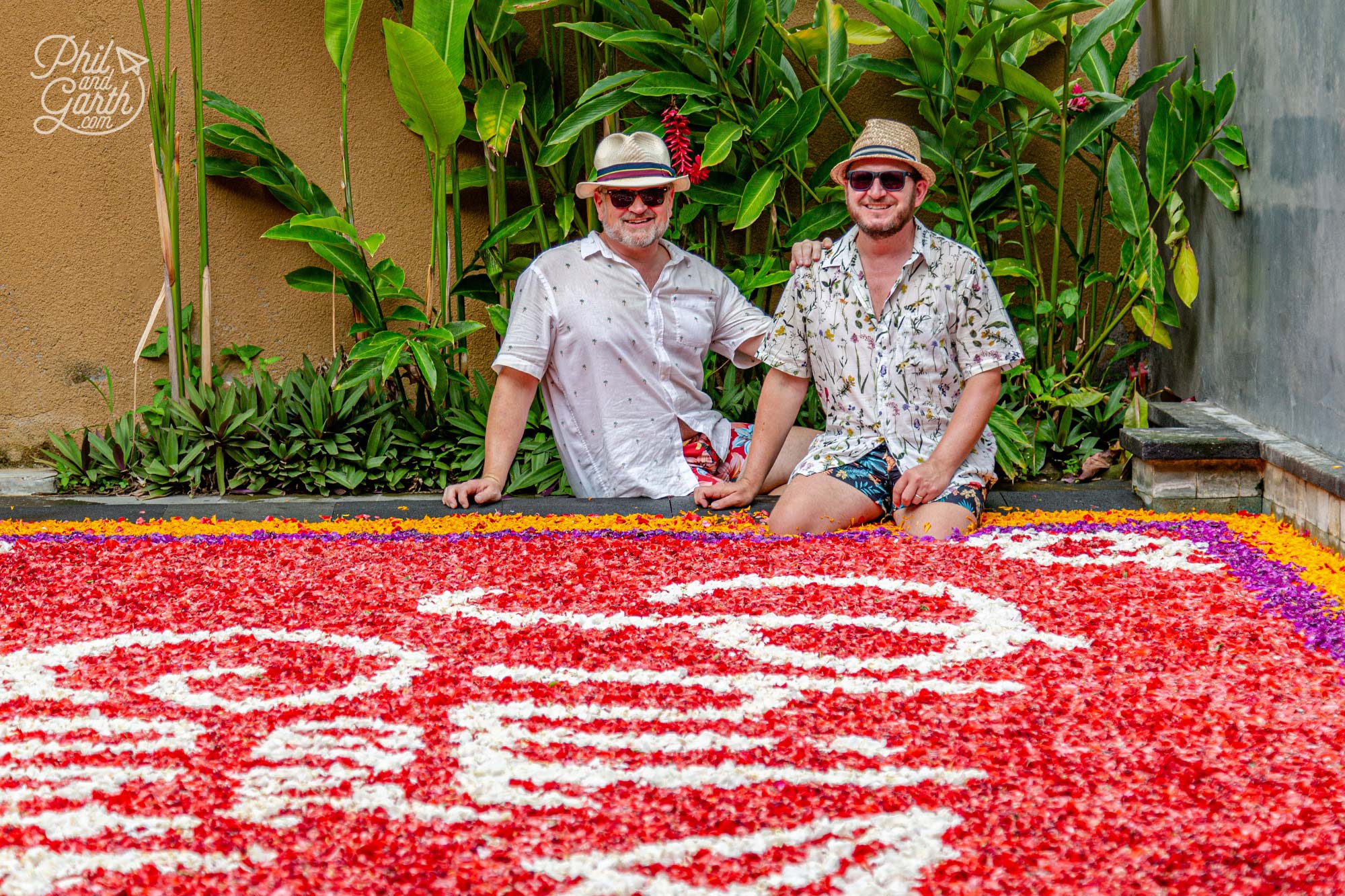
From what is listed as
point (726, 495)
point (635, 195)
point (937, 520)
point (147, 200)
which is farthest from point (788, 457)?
point (147, 200)

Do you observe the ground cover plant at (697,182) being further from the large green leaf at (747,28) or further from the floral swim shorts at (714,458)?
the floral swim shorts at (714,458)

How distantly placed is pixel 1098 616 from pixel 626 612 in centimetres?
92

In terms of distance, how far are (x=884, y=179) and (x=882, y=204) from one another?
0.06 m

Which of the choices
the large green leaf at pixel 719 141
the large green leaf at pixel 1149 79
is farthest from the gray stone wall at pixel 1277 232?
the large green leaf at pixel 719 141

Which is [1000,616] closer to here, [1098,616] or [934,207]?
[1098,616]

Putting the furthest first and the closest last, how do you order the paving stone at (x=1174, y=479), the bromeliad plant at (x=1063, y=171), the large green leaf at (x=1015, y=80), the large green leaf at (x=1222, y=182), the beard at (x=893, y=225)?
the large green leaf at (x=1015, y=80) → the bromeliad plant at (x=1063, y=171) → the large green leaf at (x=1222, y=182) → the paving stone at (x=1174, y=479) → the beard at (x=893, y=225)

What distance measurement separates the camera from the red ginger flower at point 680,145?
371 cm

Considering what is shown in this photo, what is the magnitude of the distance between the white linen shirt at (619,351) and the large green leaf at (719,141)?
28 centimetres

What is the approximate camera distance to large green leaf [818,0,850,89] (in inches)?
145

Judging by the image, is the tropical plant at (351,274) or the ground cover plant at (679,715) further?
the tropical plant at (351,274)

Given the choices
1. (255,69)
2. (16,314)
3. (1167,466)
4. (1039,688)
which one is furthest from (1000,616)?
(16,314)

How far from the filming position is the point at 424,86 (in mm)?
3604

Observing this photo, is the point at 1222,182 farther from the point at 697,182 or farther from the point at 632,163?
the point at 632,163

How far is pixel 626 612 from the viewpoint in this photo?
96.3 inches
